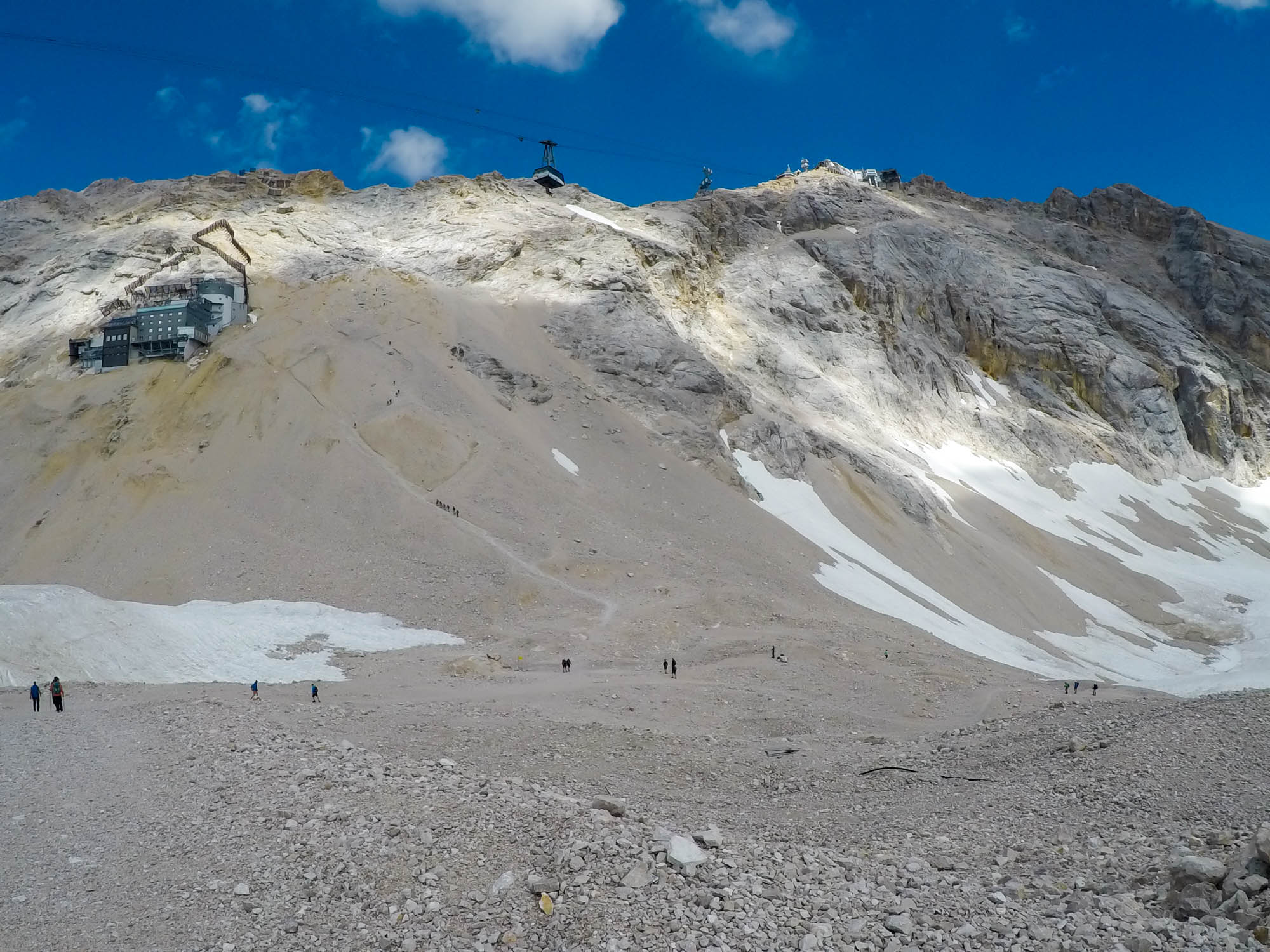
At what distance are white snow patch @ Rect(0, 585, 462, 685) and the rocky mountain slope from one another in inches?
109

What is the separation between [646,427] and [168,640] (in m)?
29.2

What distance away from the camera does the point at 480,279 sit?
59.6 meters

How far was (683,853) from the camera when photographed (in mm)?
9625

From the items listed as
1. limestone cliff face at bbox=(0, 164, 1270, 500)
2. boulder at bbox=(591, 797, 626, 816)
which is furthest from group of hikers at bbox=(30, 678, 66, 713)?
limestone cliff face at bbox=(0, 164, 1270, 500)

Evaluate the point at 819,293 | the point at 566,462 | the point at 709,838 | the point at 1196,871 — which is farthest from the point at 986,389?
the point at 1196,871

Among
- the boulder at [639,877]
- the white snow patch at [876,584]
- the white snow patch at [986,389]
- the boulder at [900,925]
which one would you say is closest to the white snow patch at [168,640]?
the boulder at [639,877]

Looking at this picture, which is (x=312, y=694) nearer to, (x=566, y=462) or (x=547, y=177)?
(x=566, y=462)

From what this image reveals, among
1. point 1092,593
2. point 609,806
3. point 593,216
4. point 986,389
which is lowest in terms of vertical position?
point 609,806

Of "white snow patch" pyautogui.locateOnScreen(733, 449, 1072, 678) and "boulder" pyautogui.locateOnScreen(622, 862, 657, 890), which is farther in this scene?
"white snow patch" pyautogui.locateOnScreen(733, 449, 1072, 678)

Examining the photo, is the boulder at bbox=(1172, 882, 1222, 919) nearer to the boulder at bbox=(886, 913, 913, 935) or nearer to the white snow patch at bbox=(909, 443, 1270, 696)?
the boulder at bbox=(886, 913, 913, 935)

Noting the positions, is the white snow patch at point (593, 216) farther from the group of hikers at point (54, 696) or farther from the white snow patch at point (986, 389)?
the group of hikers at point (54, 696)

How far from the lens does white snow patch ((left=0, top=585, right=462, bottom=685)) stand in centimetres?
2277

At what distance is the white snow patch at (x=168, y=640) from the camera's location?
22.8 m

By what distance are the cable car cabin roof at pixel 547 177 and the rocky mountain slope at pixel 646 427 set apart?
6.84 ft
